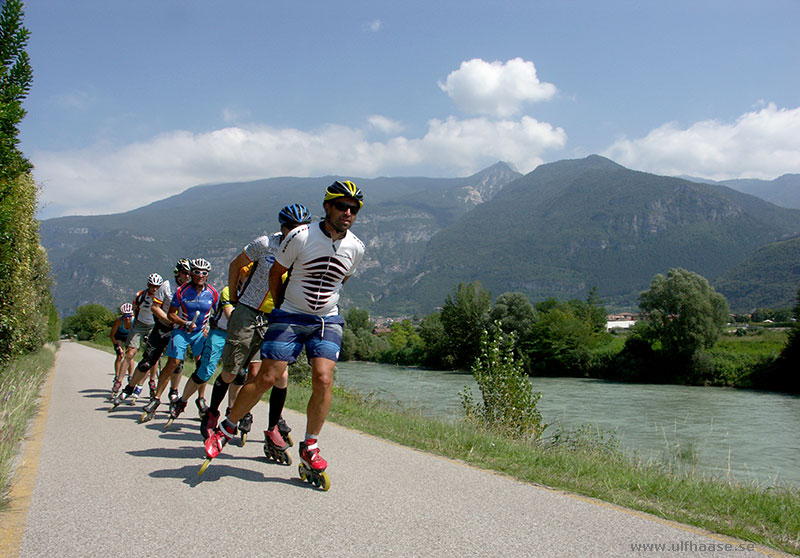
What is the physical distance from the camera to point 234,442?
Result: 5.93m

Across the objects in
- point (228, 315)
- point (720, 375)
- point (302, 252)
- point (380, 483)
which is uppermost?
point (302, 252)

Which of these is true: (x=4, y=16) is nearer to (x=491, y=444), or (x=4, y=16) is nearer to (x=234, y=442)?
(x=234, y=442)

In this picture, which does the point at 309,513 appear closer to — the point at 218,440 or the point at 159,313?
the point at 218,440

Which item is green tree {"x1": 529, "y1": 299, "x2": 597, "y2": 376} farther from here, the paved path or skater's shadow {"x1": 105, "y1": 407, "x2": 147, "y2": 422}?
the paved path

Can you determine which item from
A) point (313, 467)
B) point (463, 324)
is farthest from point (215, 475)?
point (463, 324)

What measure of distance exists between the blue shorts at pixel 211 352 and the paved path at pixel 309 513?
1293mm

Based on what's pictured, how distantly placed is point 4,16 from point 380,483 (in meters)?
5.15

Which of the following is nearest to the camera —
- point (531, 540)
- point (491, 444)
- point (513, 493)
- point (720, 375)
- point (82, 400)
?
point (531, 540)

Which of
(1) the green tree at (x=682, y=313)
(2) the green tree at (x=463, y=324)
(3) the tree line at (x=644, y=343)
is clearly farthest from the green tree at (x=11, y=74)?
(2) the green tree at (x=463, y=324)

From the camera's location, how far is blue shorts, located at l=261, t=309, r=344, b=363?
14.4 feet

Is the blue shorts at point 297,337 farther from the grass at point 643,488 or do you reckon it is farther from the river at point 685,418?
the river at point 685,418

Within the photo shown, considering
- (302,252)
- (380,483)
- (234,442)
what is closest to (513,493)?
(380,483)

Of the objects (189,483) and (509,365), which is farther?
(509,365)

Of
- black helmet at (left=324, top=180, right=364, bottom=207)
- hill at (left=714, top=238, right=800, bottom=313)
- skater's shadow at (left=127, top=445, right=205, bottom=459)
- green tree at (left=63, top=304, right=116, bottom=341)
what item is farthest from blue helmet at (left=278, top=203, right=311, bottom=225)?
hill at (left=714, top=238, right=800, bottom=313)
